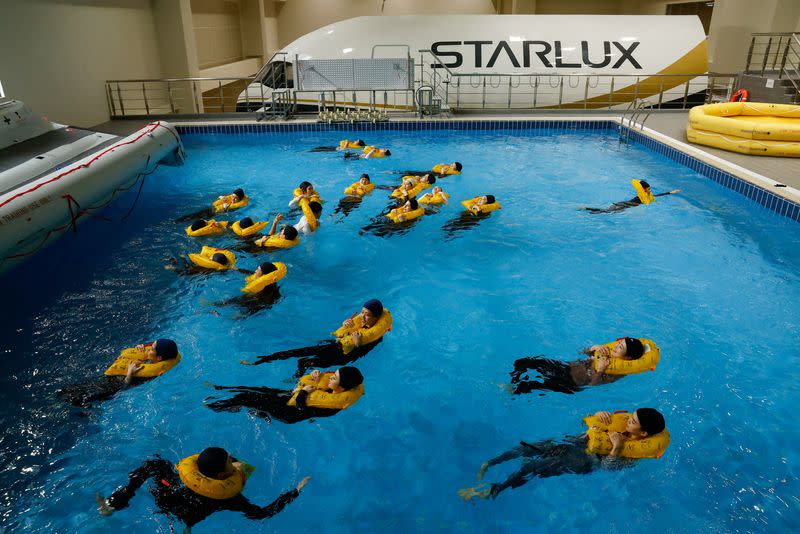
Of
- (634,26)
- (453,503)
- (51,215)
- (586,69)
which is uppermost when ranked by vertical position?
(634,26)

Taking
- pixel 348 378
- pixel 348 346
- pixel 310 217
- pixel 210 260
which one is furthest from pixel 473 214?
pixel 348 378

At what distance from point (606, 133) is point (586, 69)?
2187 mm

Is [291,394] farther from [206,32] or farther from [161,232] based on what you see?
[206,32]

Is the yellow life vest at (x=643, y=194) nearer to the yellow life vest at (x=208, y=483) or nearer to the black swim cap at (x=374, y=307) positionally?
the black swim cap at (x=374, y=307)

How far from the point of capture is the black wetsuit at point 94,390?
3.97 meters

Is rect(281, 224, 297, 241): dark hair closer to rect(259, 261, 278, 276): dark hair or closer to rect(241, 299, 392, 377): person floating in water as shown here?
rect(259, 261, 278, 276): dark hair

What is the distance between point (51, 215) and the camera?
19.0 ft

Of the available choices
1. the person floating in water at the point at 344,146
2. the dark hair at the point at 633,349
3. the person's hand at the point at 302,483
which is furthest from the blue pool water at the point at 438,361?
the person floating in water at the point at 344,146

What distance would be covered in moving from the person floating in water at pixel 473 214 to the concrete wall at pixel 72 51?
8455mm

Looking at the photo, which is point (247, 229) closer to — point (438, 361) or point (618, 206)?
point (438, 361)

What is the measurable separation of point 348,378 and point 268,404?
2.36ft

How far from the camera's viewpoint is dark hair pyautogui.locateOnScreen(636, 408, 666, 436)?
319 centimetres

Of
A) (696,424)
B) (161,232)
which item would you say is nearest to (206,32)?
(161,232)

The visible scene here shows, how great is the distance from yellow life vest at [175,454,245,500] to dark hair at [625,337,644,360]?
2.82 metres
